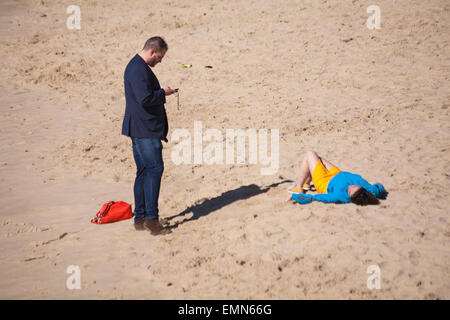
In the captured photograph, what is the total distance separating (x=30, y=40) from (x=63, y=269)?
957 cm

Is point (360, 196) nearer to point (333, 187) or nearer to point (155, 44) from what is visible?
point (333, 187)

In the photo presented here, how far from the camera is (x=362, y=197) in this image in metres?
4.87

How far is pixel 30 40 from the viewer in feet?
39.8

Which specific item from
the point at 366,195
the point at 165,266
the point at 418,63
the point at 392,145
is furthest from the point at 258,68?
the point at 165,266

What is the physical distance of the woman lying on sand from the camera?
4.91 meters

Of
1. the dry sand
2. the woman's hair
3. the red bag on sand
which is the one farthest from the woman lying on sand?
the red bag on sand

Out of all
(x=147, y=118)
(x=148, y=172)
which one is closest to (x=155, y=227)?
(x=148, y=172)

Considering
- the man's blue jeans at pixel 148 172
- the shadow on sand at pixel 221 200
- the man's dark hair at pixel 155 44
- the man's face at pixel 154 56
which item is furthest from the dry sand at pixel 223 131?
the man's dark hair at pixel 155 44

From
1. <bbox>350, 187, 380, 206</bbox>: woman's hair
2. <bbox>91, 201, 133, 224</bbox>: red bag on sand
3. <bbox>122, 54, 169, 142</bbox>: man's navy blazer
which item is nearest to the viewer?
<bbox>122, 54, 169, 142</bbox>: man's navy blazer

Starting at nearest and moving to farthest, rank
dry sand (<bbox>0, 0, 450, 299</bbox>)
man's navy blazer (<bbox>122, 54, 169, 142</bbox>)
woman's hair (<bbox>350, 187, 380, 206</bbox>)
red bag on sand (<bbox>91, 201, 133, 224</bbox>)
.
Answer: dry sand (<bbox>0, 0, 450, 299</bbox>)
man's navy blazer (<bbox>122, 54, 169, 142</bbox>)
woman's hair (<bbox>350, 187, 380, 206</bbox>)
red bag on sand (<bbox>91, 201, 133, 224</bbox>)

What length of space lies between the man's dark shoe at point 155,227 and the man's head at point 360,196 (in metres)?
2.05

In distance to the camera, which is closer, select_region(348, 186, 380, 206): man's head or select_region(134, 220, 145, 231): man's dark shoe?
select_region(348, 186, 380, 206): man's head

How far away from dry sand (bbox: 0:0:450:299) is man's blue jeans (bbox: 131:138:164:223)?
0.38 metres

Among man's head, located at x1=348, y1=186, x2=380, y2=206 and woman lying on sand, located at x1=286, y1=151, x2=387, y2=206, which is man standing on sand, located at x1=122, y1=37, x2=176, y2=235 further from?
man's head, located at x1=348, y1=186, x2=380, y2=206
